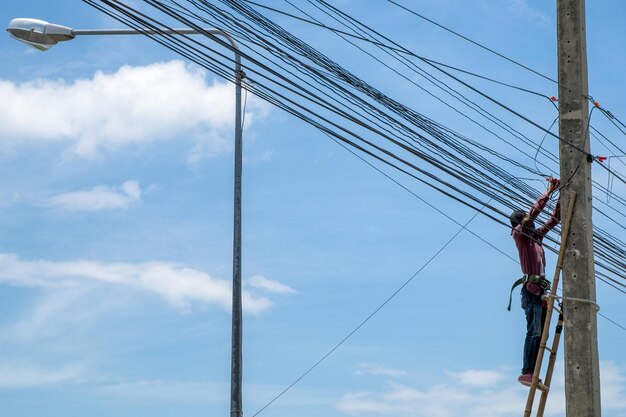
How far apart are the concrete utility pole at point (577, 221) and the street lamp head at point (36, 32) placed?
18.2ft

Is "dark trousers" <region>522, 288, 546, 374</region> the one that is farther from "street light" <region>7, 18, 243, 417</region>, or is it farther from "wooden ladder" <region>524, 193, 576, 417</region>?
"street light" <region>7, 18, 243, 417</region>

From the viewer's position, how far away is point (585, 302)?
35.3 feet

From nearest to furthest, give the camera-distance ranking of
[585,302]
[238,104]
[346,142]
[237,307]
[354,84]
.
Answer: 1. [346,142]
2. [585,302]
3. [354,84]
4. [237,307]
5. [238,104]

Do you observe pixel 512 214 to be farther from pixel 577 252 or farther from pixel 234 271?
pixel 234 271

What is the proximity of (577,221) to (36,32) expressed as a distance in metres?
6.22

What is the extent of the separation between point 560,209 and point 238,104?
428cm

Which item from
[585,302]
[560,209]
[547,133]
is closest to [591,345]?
[585,302]

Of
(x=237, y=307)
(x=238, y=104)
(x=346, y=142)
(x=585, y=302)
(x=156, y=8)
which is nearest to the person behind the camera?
(x=156, y=8)

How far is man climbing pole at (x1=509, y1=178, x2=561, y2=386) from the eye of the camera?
11312mm

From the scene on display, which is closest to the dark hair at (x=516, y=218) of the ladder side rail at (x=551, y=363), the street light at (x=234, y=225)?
the ladder side rail at (x=551, y=363)

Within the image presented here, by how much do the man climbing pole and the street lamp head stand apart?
17.9ft

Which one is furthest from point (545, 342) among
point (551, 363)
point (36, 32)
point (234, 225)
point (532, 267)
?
point (36, 32)

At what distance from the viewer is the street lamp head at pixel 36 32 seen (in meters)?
12.2

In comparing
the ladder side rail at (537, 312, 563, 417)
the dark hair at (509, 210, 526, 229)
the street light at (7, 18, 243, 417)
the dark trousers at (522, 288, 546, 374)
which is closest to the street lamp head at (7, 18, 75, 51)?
the street light at (7, 18, 243, 417)
